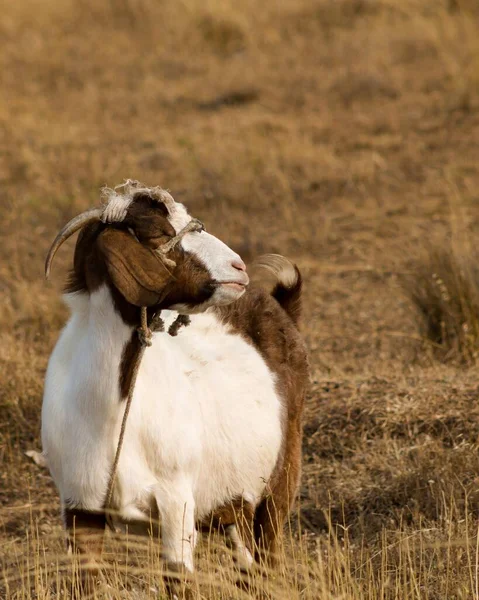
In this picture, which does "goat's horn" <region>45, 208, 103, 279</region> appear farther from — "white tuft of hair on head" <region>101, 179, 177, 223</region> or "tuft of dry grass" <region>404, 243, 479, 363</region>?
"tuft of dry grass" <region>404, 243, 479, 363</region>

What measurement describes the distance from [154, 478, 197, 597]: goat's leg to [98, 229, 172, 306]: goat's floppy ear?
63cm

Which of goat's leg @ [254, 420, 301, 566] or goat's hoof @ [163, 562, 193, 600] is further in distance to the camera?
goat's leg @ [254, 420, 301, 566]

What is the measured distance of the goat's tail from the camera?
16.3ft

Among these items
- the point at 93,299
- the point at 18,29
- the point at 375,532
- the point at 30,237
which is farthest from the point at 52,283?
the point at 18,29

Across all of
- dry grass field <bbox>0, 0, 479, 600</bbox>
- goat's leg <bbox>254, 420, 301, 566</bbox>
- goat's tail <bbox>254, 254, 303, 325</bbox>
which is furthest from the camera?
goat's tail <bbox>254, 254, 303, 325</bbox>

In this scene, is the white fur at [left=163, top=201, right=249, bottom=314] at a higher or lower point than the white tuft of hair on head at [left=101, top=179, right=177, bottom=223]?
lower

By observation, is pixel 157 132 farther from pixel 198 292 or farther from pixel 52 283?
pixel 198 292

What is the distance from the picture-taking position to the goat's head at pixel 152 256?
3.83 m

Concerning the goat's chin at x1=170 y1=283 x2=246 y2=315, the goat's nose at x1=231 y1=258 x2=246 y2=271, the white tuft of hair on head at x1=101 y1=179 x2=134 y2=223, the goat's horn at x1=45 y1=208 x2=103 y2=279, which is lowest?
the goat's chin at x1=170 y1=283 x2=246 y2=315

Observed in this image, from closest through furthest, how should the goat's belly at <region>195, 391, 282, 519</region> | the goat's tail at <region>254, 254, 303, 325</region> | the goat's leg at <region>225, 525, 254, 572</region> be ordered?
the goat's belly at <region>195, 391, 282, 519</region> → the goat's leg at <region>225, 525, 254, 572</region> → the goat's tail at <region>254, 254, 303, 325</region>

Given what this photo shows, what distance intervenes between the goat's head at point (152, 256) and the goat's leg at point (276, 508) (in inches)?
39.9

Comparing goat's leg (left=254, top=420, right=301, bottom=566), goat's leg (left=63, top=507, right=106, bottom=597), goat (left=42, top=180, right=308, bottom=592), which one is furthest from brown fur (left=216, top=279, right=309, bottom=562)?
goat's leg (left=63, top=507, right=106, bottom=597)

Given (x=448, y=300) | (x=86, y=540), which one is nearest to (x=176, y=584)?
(x=86, y=540)

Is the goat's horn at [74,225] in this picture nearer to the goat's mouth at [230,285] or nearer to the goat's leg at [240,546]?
the goat's mouth at [230,285]
